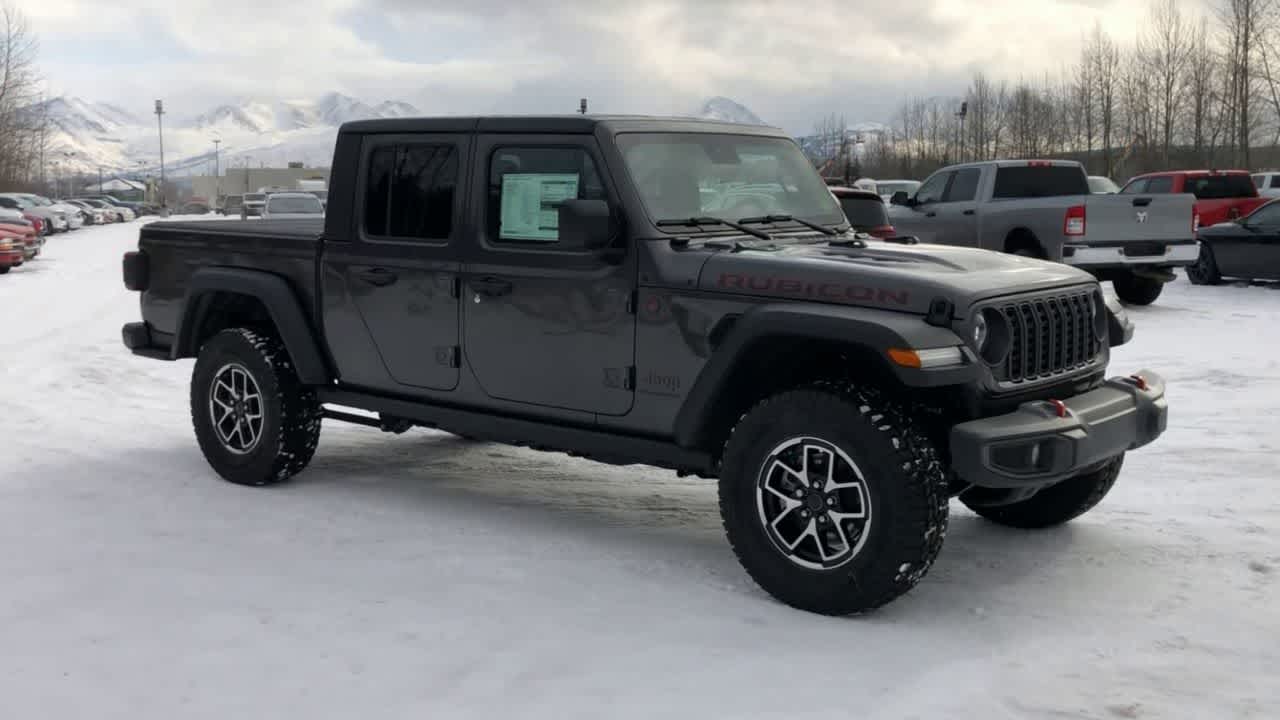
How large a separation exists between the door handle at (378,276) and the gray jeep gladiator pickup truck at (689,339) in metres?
0.01

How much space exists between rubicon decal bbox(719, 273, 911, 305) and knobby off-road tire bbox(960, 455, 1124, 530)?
4.42ft

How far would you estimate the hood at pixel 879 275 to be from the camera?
15.9 feet

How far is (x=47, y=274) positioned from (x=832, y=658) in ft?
78.4

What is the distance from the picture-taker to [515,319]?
19.5 feet

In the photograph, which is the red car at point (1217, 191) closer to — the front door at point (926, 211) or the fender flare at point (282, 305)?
the front door at point (926, 211)

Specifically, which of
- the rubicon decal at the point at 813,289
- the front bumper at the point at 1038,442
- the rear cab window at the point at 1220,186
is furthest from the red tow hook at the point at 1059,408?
the rear cab window at the point at 1220,186

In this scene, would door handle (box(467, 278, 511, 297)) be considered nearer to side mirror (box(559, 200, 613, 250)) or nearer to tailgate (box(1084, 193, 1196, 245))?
side mirror (box(559, 200, 613, 250))

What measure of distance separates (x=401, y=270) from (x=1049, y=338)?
3053mm

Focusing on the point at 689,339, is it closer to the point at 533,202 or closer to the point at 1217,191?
the point at 533,202

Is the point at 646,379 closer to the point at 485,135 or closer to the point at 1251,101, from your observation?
the point at 485,135

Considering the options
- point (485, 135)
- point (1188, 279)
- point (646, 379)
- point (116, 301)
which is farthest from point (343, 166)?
point (1188, 279)

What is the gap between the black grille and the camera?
5055 millimetres

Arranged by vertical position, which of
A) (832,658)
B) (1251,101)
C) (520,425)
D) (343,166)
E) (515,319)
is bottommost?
(832,658)

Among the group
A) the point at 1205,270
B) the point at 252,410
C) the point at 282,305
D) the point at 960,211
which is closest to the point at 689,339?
the point at 282,305
